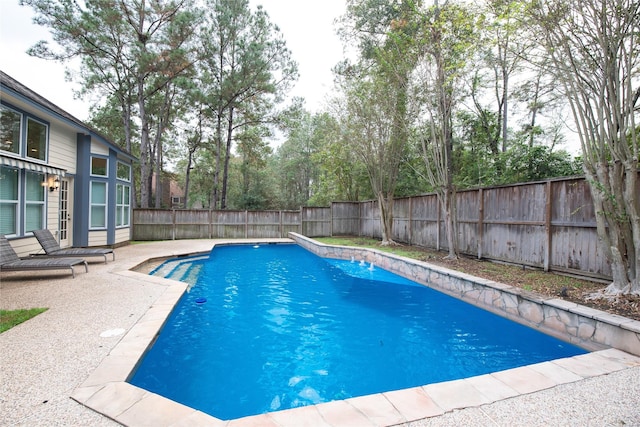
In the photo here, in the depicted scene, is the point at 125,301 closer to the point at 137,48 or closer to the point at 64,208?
the point at 64,208

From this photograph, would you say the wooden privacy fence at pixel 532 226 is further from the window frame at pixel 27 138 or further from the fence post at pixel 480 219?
the window frame at pixel 27 138

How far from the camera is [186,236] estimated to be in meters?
13.9

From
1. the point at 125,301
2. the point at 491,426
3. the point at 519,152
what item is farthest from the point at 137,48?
the point at 491,426

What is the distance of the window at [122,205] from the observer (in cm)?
1000

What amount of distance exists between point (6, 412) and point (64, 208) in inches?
316

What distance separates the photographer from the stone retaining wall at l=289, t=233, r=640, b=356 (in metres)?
3.08

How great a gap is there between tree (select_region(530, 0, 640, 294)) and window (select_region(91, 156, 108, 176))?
10.9 m

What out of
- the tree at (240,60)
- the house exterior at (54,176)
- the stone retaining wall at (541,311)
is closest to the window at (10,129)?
the house exterior at (54,176)

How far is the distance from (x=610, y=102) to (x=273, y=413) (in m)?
5.73

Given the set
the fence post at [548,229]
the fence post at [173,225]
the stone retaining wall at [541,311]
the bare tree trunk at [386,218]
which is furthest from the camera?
the fence post at [173,225]

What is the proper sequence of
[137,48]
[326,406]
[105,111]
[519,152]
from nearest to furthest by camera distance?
1. [326,406]
2. [519,152]
3. [137,48]
4. [105,111]

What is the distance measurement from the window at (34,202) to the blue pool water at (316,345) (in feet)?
14.0

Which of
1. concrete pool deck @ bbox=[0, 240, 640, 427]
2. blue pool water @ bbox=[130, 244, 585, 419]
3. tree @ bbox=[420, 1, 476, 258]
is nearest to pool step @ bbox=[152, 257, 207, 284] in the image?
blue pool water @ bbox=[130, 244, 585, 419]

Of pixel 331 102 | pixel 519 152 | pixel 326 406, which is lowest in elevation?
pixel 326 406
